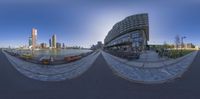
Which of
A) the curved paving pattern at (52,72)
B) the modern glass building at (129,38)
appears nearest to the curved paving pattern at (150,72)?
the curved paving pattern at (52,72)

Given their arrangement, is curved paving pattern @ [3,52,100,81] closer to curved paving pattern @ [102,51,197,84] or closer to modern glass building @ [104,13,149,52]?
curved paving pattern @ [102,51,197,84]

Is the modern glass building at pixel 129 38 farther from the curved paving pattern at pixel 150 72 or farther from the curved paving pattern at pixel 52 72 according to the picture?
the curved paving pattern at pixel 52 72

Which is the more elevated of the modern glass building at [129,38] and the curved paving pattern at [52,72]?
the modern glass building at [129,38]

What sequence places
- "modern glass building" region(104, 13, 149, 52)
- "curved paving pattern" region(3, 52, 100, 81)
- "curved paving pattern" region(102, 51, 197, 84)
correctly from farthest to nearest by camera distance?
1. "modern glass building" region(104, 13, 149, 52)
2. "curved paving pattern" region(3, 52, 100, 81)
3. "curved paving pattern" region(102, 51, 197, 84)

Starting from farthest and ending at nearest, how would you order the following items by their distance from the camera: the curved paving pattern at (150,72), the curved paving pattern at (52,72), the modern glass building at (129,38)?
the modern glass building at (129,38) → the curved paving pattern at (52,72) → the curved paving pattern at (150,72)

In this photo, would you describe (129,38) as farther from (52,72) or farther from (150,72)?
(52,72)

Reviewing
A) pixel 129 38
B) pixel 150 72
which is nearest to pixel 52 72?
pixel 150 72

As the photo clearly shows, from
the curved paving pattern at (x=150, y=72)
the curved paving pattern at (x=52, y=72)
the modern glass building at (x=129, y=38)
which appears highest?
the modern glass building at (x=129, y=38)

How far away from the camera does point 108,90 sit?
27.3 feet

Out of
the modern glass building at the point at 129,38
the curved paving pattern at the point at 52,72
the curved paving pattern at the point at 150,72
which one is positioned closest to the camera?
the curved paving pattern at the point at 150,72

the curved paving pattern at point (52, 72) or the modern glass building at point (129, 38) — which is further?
the modern glass building at point (129, 38)

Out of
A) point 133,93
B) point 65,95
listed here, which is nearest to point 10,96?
point 65,95

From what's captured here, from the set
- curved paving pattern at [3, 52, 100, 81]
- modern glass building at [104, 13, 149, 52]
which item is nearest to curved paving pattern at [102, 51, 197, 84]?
curved paving pattern at [3, 52, 100, 81]

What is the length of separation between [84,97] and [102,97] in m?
0.57
